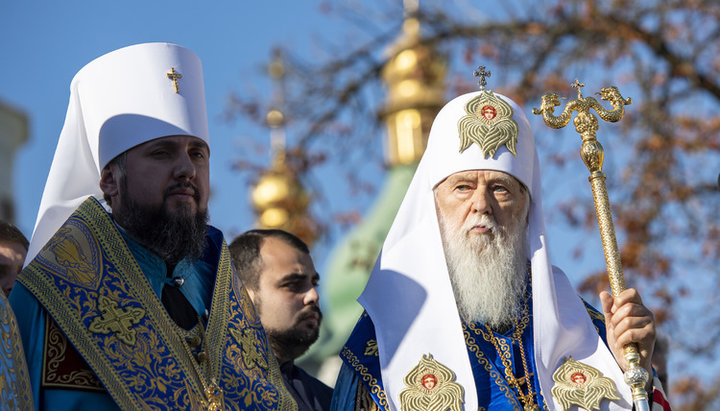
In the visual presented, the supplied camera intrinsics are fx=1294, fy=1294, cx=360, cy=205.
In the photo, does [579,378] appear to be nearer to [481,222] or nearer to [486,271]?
[486,271]

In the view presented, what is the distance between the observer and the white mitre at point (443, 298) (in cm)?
627

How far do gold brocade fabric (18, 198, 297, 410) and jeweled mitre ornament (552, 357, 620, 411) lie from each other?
1.31 metres

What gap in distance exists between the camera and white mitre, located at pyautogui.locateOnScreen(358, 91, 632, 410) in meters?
6.27

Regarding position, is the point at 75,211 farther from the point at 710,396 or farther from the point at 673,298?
the point at 710,396

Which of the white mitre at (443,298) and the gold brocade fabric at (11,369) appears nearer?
the gold brocade fabric at (11,369)

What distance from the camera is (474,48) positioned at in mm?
12977

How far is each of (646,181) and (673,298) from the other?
1.19 metres

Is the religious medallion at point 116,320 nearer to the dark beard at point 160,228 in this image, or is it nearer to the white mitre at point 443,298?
the dark beard at point 160,228

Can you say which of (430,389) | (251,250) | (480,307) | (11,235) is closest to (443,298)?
(480,307)

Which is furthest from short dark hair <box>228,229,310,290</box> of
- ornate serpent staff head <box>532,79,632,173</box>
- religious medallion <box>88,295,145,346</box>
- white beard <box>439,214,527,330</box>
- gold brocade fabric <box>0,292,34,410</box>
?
gold brocade fabric <box>0,292,34,410</box>

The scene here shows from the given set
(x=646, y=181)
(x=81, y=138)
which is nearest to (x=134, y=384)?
(x=81, y=138)

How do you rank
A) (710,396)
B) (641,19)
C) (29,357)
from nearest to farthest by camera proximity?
(29,357), (641,19), (710,396)

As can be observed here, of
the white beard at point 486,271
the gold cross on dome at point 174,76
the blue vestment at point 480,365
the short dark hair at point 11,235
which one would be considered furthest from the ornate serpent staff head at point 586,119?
the short dark hair at point 11,235

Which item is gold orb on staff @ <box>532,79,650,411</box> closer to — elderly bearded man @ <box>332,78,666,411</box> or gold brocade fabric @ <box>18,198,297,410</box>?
elderly bearded man @ <box>332,78,666,411</box>
